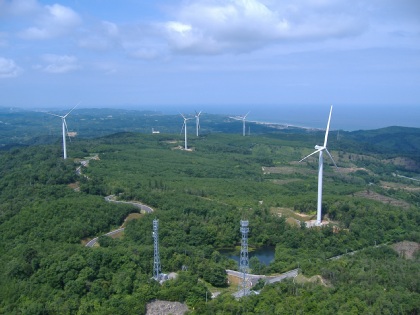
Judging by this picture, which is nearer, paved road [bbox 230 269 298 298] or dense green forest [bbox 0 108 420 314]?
dense green forest [bbox 0 108 420 314]

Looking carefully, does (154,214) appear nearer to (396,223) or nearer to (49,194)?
(49,194)

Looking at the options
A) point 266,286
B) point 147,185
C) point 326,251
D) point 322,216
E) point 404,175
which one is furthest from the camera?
point 404,175

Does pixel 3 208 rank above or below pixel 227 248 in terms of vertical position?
above

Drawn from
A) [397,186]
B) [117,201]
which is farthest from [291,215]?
[397,186]

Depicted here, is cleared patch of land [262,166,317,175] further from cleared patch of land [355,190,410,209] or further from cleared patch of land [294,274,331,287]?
cleared patch of land [294,274,331,287]

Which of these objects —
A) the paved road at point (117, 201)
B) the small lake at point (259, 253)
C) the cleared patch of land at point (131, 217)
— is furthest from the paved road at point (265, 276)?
the cleared patch of land at point (131, 217)

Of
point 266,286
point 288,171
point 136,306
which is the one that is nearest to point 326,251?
point 266,286

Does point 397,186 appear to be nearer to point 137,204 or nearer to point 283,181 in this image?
point 283,181

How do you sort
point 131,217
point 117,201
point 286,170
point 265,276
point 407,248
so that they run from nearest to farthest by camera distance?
point 265,276
point 407,248
point 131,217
point 117,201
point 286,170

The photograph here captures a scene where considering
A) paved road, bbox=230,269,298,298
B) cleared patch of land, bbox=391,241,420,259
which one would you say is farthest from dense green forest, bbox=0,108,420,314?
paved road, bbox=230,269,298,298
